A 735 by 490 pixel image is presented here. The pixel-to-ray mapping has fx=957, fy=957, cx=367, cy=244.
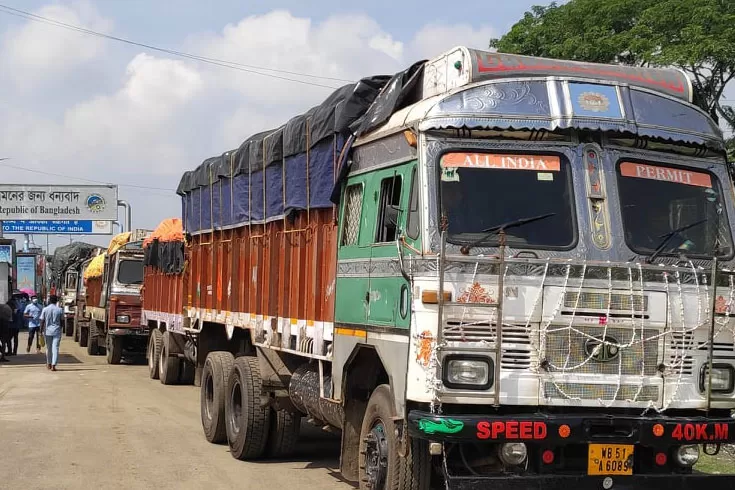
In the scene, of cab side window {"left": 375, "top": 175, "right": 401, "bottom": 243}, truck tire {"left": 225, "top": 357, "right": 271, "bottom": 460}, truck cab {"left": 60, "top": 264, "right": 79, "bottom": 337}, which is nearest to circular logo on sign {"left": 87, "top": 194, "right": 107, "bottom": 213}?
truck cab {"left": 60, "top": 264, "right": 79, "bottom": 337}

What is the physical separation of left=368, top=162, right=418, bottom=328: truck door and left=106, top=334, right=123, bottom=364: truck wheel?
60.4 feet

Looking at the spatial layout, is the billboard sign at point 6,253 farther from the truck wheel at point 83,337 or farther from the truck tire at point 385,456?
the truck tire at point 385,456

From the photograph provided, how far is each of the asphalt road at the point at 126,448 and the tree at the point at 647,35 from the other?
1217 cm

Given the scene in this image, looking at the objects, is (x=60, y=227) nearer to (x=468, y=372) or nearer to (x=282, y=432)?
(x=282, y=432)

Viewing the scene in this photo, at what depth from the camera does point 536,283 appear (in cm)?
602

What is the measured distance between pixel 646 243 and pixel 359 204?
2268 mm

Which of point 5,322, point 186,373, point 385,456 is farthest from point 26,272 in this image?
point 385,456

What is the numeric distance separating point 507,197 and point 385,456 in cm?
192

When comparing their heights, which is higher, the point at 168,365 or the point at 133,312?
the point at 133,312

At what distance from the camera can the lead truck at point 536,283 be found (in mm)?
5875

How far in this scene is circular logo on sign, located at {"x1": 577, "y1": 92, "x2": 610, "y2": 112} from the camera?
21.3 feet

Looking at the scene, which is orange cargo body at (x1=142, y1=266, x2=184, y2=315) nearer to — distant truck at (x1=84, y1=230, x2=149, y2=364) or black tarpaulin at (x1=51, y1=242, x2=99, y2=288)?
distant truck at (x1=84, y1=230, x2=149, y2=364)

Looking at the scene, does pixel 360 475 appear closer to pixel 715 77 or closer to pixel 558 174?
pixel 558 174

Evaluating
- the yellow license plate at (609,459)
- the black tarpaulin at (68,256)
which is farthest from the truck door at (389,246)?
the black tarpaulin at (68,256)
